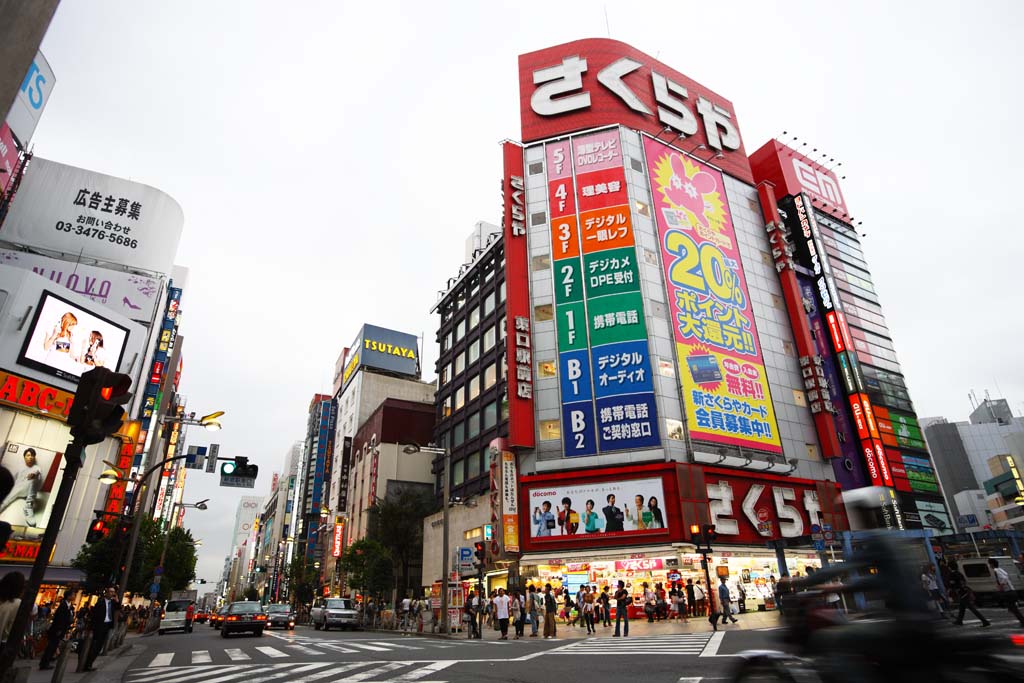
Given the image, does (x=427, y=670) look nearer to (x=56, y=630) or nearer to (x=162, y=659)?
(x=56, y=630)

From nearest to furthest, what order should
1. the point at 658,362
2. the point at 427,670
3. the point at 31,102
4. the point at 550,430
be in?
the point at 427,670
the point at 658,362
the point at 550,430
the point at 31,102

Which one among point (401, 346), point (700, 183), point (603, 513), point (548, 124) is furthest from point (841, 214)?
point (401, 346)

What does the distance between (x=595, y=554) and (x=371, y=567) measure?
25581 mm

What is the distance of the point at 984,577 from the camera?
23.1m

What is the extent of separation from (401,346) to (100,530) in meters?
79.4

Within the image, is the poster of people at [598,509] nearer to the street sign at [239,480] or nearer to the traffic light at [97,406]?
the street sign at [239,480]

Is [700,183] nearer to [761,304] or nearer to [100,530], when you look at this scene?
[761,304]

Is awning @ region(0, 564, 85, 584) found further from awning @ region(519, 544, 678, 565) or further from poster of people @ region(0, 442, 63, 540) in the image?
awning @ region(519, 544, 678, 565)

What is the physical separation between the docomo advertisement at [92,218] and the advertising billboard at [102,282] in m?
2.05

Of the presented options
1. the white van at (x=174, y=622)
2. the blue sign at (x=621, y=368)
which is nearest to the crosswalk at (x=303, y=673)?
the blue sign at (x=621, y=368)

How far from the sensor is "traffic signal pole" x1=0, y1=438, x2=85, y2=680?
506cm

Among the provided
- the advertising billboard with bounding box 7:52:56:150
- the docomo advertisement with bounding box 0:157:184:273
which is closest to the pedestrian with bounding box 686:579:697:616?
the advertising billboard with bounding box 7:52:56:150

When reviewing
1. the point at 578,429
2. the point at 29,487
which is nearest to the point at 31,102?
the point at 29,487

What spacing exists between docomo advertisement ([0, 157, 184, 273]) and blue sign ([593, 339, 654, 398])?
4284 cm
